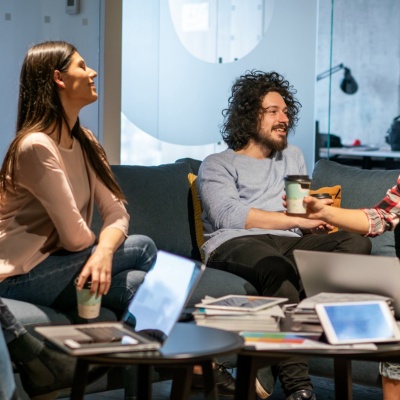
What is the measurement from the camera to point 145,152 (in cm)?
507

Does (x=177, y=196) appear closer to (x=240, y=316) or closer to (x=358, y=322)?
(x=240, y=316)

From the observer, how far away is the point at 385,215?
10.1 ft

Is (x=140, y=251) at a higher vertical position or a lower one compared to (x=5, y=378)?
higher

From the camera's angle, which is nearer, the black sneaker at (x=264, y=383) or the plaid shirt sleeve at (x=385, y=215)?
the plaid shirt sleeve at (x=385, y=215)

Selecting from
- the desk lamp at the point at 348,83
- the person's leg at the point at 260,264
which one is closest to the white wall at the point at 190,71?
the person's leg at the point at 260,264

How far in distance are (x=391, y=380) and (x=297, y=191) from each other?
2.47 ft

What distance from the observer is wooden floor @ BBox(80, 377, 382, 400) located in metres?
3.63

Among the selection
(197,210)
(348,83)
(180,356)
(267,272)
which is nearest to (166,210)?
(197,210)

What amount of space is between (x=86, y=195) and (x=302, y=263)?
94cm

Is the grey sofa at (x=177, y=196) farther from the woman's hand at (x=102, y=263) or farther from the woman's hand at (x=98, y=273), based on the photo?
the woman's hand at (x=98, y=273)

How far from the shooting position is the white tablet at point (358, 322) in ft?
7.34

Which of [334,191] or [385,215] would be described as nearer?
[385,215]

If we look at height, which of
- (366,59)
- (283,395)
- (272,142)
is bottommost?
(283,395)

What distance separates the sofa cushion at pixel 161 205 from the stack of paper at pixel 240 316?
1.48 meters
